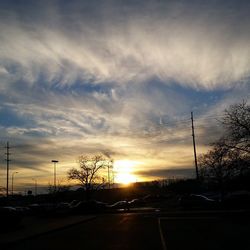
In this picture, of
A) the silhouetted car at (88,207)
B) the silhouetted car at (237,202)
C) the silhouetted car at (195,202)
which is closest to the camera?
the silhouetted car at (237,202)

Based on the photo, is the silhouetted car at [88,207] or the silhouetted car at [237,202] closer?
the silhouetted car at [237,202]

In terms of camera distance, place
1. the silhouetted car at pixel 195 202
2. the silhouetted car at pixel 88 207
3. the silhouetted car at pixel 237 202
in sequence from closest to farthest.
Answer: the silhouetted car at pixel 237 202, the silhouetted car at pixel 195 202, the silhouetted car at pixel 88 207

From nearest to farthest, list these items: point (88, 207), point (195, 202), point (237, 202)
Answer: point (237, 202) < point (195, 202) < point (88, 207)

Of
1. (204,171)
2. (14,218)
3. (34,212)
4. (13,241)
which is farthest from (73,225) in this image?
(204,171)

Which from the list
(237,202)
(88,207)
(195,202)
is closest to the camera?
(237,202)

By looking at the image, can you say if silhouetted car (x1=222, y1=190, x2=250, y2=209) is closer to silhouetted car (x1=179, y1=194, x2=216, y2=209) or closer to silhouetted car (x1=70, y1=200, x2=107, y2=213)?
silhouetted car (x1=179, y1=194, x2=216, y2=209)

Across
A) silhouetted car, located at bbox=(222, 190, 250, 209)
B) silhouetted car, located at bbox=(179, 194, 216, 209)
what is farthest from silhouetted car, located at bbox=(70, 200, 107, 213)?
silhouetted car, located at bbox=(222, 190, 250, 209)

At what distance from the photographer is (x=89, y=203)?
57.1 metres

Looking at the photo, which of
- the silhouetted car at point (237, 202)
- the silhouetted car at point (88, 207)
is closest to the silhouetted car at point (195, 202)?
the silhouetted car at point (237, 202)

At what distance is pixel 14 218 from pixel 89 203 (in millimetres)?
24022

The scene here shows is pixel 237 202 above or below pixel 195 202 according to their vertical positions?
below

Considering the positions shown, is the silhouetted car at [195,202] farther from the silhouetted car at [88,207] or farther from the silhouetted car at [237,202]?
the silhouetted car at [88,207]

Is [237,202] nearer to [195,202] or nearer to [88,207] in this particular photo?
[195,202]

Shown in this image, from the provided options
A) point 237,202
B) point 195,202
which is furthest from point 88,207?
point 237,202
